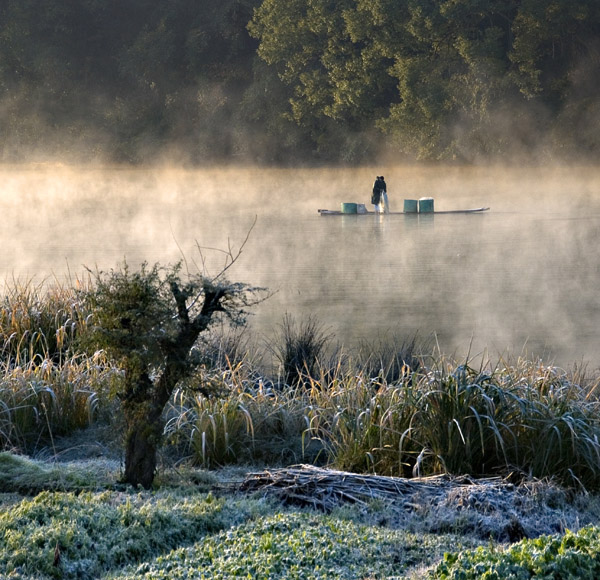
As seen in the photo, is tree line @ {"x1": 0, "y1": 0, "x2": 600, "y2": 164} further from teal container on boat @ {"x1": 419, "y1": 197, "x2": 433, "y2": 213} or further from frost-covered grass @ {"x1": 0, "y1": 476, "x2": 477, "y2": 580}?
frost-covered grass @ {"x1": 0, "y1": 476, "x2": 477, "y2": 580}

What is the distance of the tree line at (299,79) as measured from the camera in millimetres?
33438

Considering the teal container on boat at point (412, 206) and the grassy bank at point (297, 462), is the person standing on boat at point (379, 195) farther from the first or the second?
the grassy bank at point (297, 462)

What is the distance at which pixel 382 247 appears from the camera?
19.3 meters

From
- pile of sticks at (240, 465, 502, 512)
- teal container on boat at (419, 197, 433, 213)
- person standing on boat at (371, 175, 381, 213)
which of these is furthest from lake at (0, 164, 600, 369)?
pile of sticks at (240, 465, 502, 512)

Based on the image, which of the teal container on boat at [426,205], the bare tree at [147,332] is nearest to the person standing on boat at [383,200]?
the teal container on boat at [426,205]

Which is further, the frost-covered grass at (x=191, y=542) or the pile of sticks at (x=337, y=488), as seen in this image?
the pile of sticks at (x=337, y=488)

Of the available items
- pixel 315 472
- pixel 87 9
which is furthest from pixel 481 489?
pixel 87 9

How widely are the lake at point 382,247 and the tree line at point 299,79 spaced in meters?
2.25

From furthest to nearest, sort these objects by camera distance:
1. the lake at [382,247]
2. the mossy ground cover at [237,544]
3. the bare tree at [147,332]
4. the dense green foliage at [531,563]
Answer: the lake at [382,247] < the bare tree at [147,332] < the mossy ground cover at [237,544] < the dense green foliage at [531,563]

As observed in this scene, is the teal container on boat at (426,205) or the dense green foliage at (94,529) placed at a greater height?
the teal container on boat at (426,205)

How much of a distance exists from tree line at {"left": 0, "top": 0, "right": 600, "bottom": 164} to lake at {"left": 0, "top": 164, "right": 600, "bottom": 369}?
2.25 meters

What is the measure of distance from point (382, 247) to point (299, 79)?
23.6 meters

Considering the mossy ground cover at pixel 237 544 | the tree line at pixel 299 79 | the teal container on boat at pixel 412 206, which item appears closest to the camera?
the mossy ground cover at pixel 237 544

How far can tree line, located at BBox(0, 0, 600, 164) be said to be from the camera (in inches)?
1316
